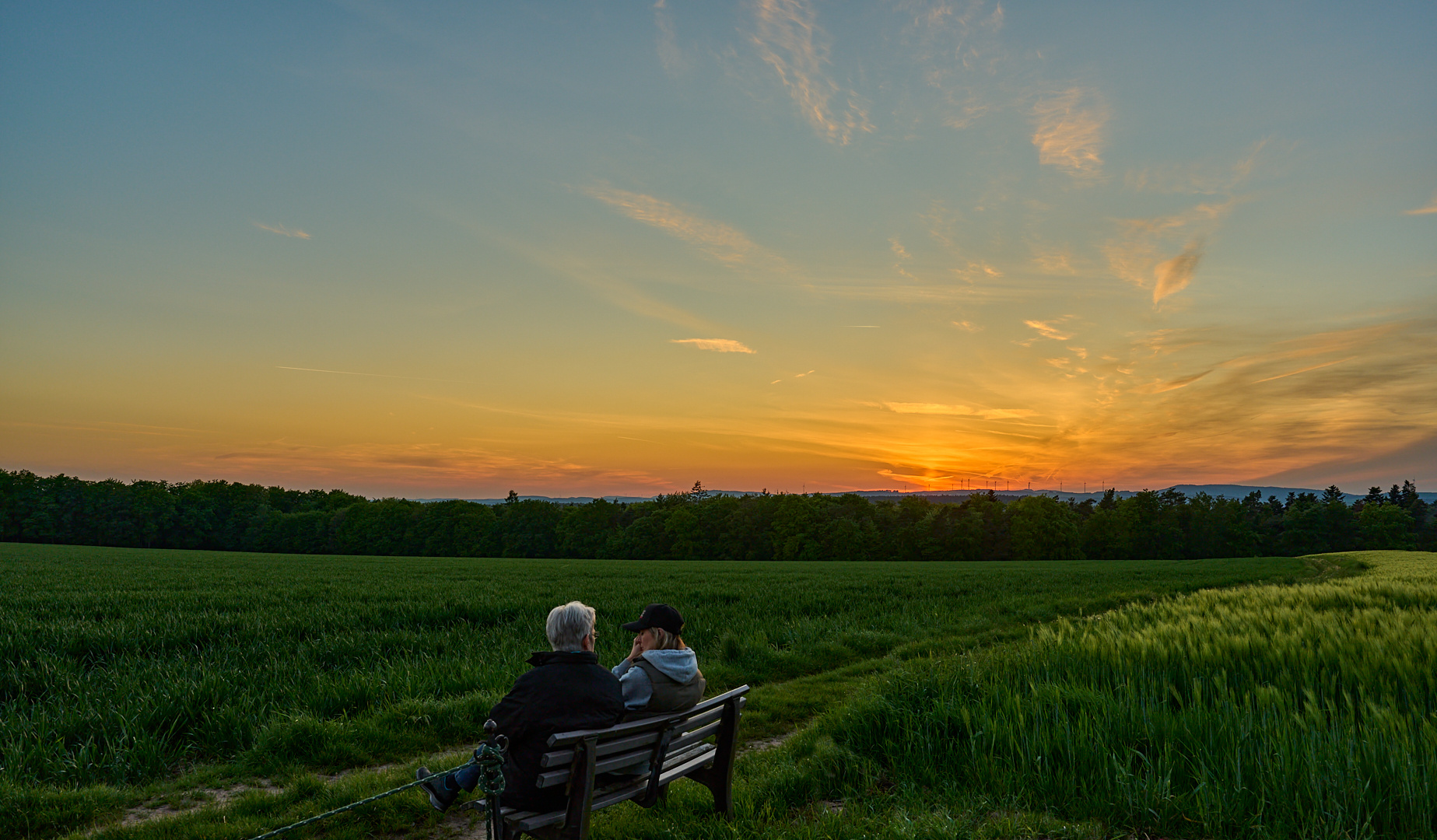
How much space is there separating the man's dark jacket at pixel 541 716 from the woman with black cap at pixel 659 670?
0.64 meters

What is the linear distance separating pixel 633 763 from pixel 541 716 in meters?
0.78

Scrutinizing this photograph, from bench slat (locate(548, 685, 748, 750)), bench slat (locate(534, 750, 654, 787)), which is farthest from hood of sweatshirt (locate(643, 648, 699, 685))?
bench slat (locate(534, 750, 654, 787))

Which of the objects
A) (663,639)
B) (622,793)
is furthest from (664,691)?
(622,793)

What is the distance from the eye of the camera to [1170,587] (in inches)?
1169

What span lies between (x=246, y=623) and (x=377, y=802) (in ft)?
34.7

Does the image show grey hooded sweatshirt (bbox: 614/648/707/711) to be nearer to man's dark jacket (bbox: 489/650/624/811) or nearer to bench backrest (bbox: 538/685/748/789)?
bench backrest (bbox: 538/685/748/789)

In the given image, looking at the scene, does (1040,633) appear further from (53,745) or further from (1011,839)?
(53,745)

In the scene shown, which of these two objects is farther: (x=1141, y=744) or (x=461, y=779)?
(x=1141, y=744)

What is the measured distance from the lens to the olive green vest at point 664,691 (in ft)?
16.2

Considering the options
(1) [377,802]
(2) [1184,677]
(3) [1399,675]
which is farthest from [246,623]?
(3) [1399,675]

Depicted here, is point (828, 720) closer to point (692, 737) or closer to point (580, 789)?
point (692, 737)

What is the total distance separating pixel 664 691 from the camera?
4953mm

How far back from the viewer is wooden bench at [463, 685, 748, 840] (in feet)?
13.0

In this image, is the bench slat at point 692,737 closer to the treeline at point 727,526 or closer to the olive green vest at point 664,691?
the olive green vest at point 664,691
